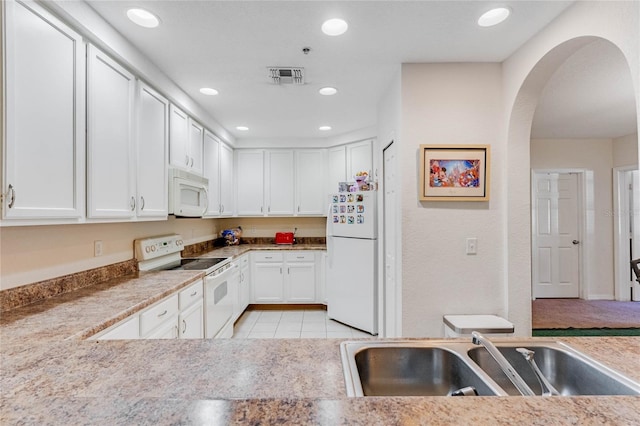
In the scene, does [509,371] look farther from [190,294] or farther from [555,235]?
[555,235]

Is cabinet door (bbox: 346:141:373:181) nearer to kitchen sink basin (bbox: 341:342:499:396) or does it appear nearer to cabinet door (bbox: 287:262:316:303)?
cabinet door (bbox: 287:262:316:303)

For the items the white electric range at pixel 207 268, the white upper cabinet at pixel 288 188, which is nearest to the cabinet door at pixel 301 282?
the white upper cabinet at pixel 288 188

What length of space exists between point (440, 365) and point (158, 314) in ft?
5.36

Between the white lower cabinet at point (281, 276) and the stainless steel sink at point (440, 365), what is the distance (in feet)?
11.0

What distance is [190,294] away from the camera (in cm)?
241

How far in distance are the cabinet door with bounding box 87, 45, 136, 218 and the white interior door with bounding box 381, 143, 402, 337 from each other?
198cm

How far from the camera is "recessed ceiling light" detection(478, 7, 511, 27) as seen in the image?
1.79m

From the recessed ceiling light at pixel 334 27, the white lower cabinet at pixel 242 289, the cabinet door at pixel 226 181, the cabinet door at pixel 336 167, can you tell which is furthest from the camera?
the cabinet door at pixel 336 167

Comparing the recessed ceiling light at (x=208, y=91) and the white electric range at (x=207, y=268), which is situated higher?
the recessed ceiling light at (x=208, y=91)

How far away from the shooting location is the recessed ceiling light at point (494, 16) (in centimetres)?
179

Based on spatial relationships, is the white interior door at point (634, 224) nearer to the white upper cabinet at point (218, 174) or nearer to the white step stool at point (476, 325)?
the white step stool at point (476, 325)

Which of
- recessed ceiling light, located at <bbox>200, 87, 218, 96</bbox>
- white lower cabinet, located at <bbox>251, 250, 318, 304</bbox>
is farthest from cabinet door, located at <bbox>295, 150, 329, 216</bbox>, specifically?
recessed ceiling light, located at <bbox>200, 87, 218, 96</bbox>

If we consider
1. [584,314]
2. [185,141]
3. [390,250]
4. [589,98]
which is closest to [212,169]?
[185,141]

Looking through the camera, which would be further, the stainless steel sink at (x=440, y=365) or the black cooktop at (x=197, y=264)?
the black cooktop at (x=197, y=264)
